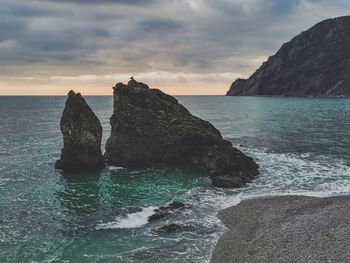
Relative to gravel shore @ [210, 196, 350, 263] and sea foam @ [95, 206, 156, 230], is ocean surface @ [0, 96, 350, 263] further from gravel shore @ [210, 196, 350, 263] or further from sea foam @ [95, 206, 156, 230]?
gravel shore @ [210, 196, 350, 263]

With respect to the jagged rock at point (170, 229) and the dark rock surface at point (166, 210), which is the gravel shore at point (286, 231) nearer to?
the jagged rock at point (170, 229)

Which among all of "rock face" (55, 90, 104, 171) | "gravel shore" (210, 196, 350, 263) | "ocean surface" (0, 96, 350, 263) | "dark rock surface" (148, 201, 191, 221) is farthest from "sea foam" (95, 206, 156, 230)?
"rock face" (55, 90, 104, 171)

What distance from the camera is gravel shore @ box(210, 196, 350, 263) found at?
24781mm

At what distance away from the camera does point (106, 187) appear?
4369 cm

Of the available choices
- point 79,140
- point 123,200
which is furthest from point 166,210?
point 79,140

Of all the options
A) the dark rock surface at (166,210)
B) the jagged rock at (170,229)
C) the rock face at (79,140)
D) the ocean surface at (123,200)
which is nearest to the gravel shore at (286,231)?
the ocean surface at (123,200)

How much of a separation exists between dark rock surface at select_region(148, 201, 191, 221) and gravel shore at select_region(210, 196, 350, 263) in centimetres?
377

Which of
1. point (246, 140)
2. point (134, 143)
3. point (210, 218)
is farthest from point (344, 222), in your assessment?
point (246, 140)

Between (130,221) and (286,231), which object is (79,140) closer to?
(130,221)

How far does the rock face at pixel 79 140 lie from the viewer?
50906 mm

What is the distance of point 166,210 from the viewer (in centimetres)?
3447

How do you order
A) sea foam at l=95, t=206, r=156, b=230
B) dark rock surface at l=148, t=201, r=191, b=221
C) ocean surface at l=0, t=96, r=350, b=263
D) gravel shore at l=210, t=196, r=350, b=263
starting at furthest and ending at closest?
dark rock surface at l=148, t=201, r=191, b=221 < sea foam at l=95, t=206, r=156, b=230 < ocean surface at l=0, t=96, r=350, b=263 < gravel shore at l=210, t=196, r=350, b=263

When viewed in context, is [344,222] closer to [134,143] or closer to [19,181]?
[134,143]

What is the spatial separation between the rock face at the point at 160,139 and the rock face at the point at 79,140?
3446 millimetres
